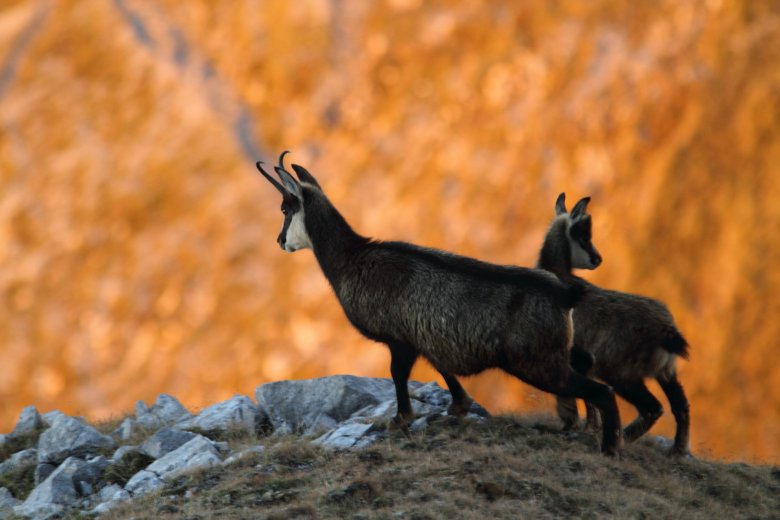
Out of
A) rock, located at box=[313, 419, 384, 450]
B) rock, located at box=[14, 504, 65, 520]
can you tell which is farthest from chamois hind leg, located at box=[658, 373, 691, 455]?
rock, located at box=[14, 504, 65, 520]

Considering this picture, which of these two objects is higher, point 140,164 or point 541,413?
point 140,164

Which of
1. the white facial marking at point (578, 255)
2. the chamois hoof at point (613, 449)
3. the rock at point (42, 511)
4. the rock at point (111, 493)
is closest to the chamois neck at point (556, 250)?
the white facial marking at point (578, 255)

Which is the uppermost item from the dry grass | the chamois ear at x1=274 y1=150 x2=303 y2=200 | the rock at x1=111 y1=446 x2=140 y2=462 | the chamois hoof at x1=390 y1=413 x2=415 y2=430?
the chamois ear at x1=274 y1=150 x2=303 y2=200

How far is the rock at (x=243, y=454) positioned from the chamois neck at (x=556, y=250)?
4208mm

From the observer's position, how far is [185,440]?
43.6 ft

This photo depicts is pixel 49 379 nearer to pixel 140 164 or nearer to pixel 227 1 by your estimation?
pixel 140 164

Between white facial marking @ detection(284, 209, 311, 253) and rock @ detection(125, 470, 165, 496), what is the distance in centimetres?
298

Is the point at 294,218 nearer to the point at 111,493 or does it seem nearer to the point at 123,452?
the point at 123,452

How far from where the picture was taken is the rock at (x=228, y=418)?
1368 cm

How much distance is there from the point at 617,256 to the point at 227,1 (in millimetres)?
21611

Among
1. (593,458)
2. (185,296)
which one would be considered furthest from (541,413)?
(185,296)

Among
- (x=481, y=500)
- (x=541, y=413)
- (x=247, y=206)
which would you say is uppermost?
(x=247, y=206)

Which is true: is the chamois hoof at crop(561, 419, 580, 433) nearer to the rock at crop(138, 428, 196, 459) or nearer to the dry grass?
the dry grass

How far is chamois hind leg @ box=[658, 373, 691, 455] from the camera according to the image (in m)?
12.7
